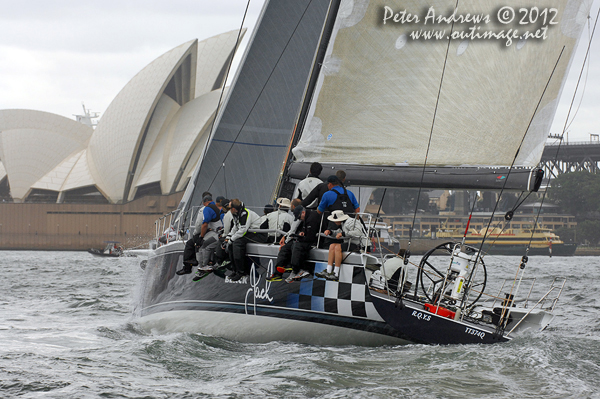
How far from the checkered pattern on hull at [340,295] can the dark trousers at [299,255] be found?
0.36 feet

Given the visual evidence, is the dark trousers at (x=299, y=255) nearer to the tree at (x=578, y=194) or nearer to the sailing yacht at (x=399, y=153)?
the sailing yacht at (x=399, y=153)

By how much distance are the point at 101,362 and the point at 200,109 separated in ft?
108

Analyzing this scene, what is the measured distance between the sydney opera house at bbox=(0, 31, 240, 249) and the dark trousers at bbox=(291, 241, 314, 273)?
101ft

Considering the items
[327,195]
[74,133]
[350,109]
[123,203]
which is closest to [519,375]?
[327,195]

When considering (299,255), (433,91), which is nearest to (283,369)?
(299,255)

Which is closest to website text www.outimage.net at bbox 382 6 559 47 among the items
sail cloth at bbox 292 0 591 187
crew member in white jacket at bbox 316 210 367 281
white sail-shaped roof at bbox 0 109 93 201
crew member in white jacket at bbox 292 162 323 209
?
sail cloth at bbox 292 0 591 187

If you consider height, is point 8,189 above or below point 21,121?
below

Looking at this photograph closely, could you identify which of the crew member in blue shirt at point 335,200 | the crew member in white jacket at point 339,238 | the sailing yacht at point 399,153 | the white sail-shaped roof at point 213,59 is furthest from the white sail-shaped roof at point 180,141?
the crew member in white jacket at point 339,238

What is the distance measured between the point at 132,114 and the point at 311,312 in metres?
32.1

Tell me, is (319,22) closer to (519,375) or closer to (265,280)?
(265,280)

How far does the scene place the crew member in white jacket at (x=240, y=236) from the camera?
208 inches

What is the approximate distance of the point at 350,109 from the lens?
19.7ft

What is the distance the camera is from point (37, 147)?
40531 mm

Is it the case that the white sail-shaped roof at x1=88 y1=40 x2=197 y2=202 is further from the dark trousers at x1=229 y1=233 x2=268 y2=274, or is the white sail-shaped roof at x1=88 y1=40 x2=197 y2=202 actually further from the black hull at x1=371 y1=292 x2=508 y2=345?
the black hull at x1=371 y1=292 x2=508 y2=345
